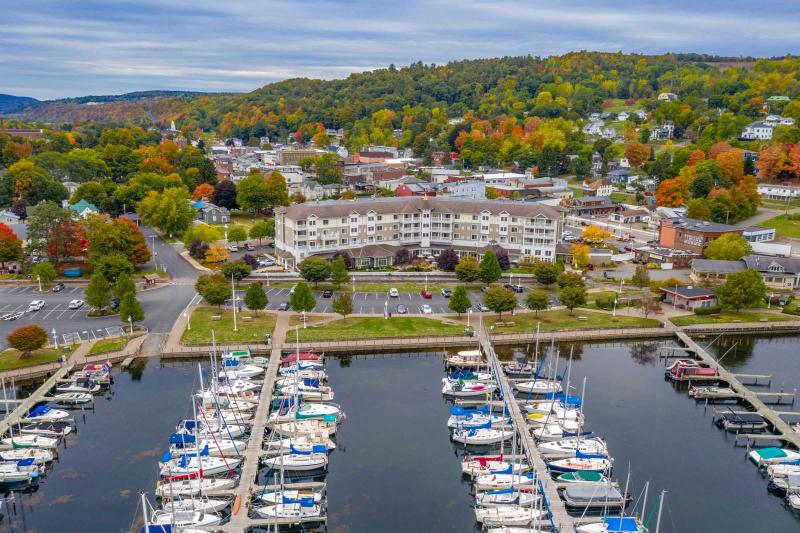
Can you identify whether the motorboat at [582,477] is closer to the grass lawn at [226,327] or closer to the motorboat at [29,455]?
the grass lawn at [226,327]

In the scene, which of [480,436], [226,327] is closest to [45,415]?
[226,327]

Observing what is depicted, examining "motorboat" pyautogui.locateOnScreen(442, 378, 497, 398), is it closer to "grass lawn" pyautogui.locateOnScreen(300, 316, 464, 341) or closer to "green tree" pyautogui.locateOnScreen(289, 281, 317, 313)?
"grass lawn" pyautogui.locateOnScreen(300, 316, 464, 341)

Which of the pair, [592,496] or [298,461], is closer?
[592,496]

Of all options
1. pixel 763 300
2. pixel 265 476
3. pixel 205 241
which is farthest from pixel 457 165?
pixel 265 476

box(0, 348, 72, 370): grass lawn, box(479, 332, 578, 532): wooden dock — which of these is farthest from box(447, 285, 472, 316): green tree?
box(0, 348, 72, 370): grass lawn

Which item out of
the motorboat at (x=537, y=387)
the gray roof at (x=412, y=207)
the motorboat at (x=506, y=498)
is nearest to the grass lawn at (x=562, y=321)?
the motorboat at (x=537, y=387)

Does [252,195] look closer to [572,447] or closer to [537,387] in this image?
[537,387]

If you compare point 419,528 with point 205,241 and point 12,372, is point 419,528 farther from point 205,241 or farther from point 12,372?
point 205,241
